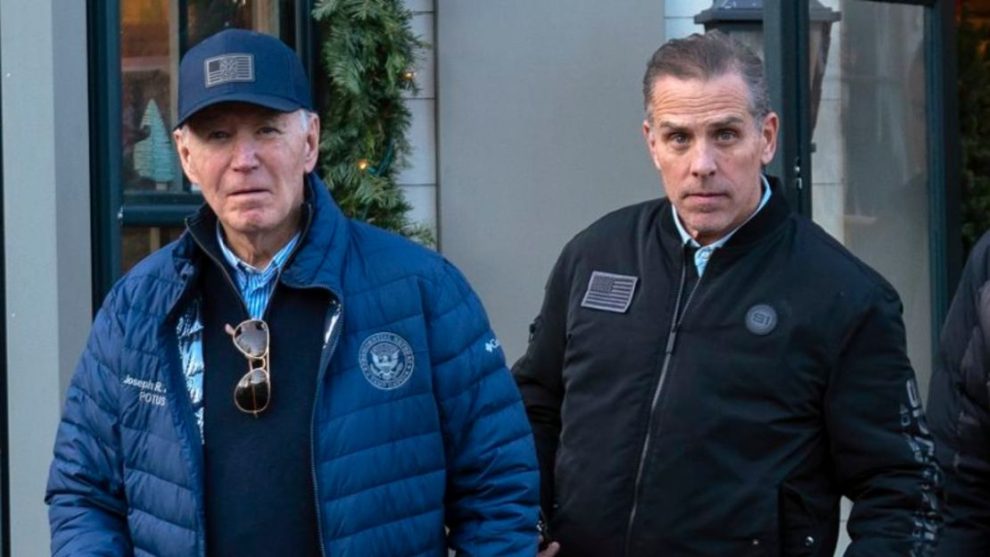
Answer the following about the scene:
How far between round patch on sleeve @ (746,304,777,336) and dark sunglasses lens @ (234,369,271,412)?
37.3 inches

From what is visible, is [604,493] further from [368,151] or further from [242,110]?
[368,151]

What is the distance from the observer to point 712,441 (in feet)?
11.6

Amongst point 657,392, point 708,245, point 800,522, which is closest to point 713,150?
point 708,245

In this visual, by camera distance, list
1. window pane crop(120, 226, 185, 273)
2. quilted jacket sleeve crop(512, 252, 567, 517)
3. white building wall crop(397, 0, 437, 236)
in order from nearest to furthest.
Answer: quilted jacket sleeve crop(512, 252, 567, 517)
window pane crop(120, 226, 185, 273)
white building wall crop(397, 0, 437, 236)

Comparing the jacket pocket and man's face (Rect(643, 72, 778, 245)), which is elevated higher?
man's face (Rect(643, 72, 778, 245))

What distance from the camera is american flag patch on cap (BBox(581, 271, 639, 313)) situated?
371 centimetres

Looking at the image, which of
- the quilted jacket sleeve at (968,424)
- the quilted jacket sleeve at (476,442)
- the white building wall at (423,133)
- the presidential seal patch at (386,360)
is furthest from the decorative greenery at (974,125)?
the presidential seal patch at (386,360)

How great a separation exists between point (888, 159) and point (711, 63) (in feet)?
12.0

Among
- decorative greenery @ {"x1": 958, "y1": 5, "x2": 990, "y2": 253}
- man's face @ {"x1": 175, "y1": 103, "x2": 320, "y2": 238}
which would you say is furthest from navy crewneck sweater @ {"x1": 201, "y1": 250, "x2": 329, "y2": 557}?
decorative greenery @ {"x1": 958, "y1": 5, "x2": 990, "y2": 253}

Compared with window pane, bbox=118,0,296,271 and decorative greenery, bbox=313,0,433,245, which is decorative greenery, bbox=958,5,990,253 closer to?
decorative greenery, bbox=313,0,433,245

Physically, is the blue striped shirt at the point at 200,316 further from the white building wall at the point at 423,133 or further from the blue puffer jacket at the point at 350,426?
the white building wall at the point at 423,133

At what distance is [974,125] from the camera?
300 inches

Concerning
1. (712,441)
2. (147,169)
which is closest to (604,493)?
(712,441)

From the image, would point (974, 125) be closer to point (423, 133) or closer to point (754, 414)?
point (423, 133)
